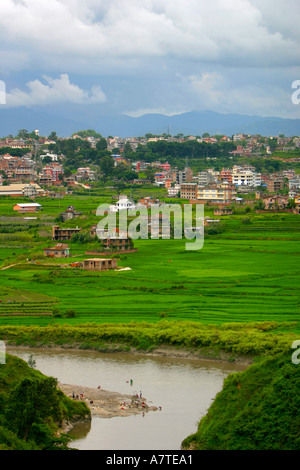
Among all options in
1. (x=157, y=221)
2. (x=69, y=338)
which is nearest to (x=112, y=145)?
(x=157, y=221)

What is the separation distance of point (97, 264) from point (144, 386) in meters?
16.9

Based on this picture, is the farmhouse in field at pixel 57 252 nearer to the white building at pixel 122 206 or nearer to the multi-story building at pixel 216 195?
the white building at pixel 122 206

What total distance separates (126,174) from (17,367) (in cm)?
6411

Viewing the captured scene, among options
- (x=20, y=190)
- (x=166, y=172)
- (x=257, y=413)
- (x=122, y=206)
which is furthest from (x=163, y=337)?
(x=166, y=172)

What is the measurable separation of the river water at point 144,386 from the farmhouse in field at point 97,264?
12.6 meters

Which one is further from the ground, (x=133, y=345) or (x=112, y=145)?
(x=112, y=145)

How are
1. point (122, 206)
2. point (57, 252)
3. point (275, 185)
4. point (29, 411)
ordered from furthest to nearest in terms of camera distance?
1. point (275, 185)
2. point (122, 206)
3. point (57, 252)
4. point (29, 411)

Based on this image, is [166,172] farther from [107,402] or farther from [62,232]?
[107,402]

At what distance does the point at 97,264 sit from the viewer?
38.0 metres

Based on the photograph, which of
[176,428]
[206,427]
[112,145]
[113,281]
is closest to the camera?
[206,427]

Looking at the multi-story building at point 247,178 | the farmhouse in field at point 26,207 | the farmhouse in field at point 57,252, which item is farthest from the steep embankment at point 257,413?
the multi-story building at point 247,178

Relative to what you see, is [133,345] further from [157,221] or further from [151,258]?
[157,221]

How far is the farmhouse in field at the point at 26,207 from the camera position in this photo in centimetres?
6114

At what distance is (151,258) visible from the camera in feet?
134
